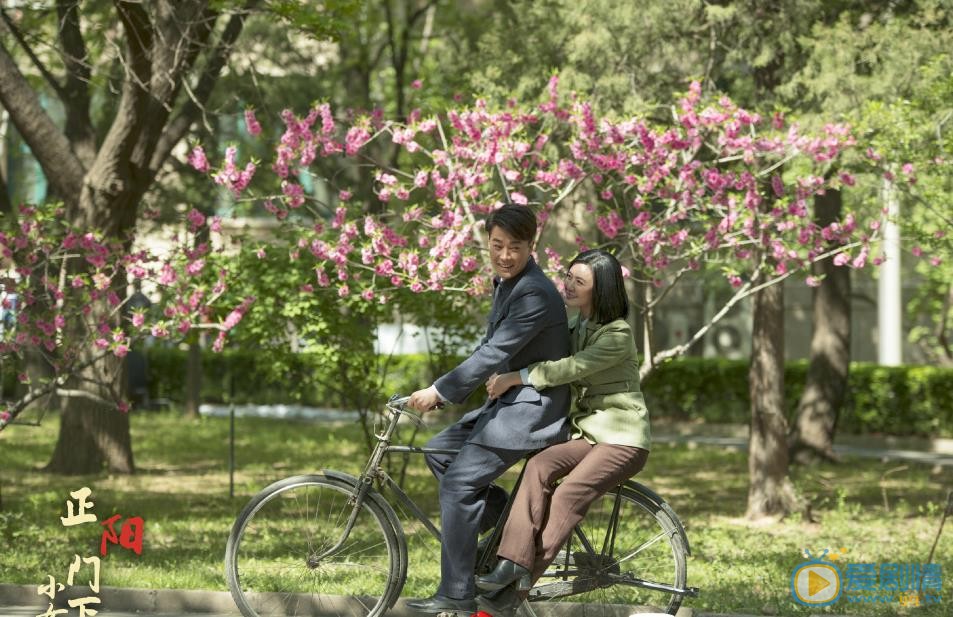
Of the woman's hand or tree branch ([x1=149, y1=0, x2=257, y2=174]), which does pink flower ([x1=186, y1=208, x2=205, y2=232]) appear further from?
the woman's hand

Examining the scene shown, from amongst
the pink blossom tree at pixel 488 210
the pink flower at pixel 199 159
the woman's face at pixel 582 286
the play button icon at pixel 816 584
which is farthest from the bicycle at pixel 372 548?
the pink flower at pixel 199 159

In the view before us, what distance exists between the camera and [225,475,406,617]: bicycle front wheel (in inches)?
235

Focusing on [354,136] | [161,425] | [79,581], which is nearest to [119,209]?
[354,136]

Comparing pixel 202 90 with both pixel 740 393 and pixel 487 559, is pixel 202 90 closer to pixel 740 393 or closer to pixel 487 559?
pixel 487 559

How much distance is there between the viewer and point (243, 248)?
11688mm

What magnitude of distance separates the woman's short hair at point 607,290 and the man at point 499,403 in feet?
0.56

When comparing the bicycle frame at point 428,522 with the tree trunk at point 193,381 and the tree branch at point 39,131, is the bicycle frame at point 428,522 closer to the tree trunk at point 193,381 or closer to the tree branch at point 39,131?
the tree branch at point 39,131

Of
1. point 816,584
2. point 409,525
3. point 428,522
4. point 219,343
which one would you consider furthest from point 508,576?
point 219,343

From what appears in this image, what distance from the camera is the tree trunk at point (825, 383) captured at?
57.2 feet

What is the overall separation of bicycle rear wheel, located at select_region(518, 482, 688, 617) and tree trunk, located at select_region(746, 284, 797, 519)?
6132 millimetres

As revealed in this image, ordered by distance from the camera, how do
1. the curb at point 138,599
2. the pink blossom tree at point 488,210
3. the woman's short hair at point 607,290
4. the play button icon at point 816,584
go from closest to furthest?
1. the woman's short hair at point 607,290
2. the curb at point 138,599
3. the play button icon at point 816,584
4. the pink blossom tree at point 488,210

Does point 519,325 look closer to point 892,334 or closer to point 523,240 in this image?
point 523,240

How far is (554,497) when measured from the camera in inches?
231

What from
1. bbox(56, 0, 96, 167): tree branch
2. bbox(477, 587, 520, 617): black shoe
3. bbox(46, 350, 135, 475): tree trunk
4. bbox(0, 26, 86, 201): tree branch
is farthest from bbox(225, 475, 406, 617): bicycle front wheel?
bbox(56, 0, 96, 167): tree branch
